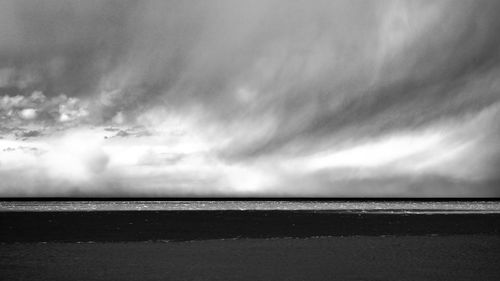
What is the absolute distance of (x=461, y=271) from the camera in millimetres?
24719

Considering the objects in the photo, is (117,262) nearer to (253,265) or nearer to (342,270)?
(253,265)

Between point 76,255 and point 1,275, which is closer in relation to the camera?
point 1,275

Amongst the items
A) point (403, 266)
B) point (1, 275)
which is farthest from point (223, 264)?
point (1, 275)

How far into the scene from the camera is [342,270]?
81.7 ft

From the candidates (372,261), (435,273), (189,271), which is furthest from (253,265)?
(435,273)

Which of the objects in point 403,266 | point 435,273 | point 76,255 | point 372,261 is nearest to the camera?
point 435,273

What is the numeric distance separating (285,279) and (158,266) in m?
6.26

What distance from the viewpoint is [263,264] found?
90.8 ft

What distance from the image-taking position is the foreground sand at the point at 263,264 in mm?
23438

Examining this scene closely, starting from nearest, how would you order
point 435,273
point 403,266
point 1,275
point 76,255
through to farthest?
point 1,275 < point 435,273 < point 403,266 < point 76,255

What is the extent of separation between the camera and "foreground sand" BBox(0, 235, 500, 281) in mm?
23438

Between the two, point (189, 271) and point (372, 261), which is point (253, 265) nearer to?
point (189, 271)

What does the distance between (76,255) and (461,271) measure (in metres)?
18.7

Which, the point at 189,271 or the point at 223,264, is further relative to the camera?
the point at 223,264
